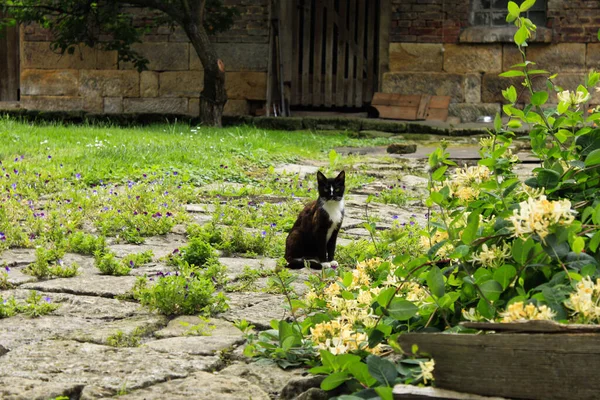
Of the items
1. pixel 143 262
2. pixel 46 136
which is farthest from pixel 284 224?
pixel 46 136

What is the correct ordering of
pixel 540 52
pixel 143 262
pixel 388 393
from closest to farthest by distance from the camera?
pixel 388 393 → pixel 143 262 → pixel 540 52

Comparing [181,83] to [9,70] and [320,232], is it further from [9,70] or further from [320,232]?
[320,232]

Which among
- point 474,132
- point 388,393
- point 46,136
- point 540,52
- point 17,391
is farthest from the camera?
point 540,52

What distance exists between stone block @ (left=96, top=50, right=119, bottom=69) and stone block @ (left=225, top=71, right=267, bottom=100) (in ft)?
6.22

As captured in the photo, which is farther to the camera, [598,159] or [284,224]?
[284,224]

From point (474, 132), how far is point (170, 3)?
4.71 m

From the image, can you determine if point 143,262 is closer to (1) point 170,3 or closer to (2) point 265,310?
(2) point 265,310

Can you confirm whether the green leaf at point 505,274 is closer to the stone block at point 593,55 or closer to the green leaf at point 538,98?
the green leaf at point 538,98

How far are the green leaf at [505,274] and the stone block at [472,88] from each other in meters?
11.1

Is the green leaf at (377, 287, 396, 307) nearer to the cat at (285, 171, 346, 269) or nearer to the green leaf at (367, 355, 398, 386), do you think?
the green leaf at (367, 355, 398, 386)

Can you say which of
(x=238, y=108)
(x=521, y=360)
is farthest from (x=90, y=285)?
(x=238, y=108)

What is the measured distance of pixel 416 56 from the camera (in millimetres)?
13266

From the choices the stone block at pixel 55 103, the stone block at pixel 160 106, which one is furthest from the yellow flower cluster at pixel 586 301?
the stone block at pixel 55 103

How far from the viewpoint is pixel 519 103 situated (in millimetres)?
13117
